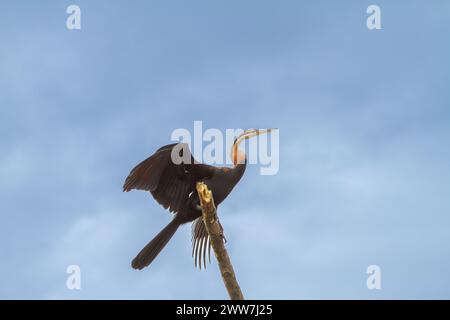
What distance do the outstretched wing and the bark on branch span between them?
1368 millimetres

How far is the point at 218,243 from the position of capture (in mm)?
7805

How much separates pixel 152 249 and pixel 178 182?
1.14 m

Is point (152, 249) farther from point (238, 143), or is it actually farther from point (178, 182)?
point (238, 143)

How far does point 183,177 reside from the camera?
938 centimetres

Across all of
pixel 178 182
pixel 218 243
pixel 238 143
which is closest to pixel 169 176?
pixel 178 182

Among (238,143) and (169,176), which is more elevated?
(238,143)

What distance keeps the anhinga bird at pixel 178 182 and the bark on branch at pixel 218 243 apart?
1.27 metres

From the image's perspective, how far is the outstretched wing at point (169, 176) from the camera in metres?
8.96

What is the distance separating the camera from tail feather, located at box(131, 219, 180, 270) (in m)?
8.75

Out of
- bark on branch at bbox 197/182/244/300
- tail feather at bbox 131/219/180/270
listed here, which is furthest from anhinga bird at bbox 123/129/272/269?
bark on branch at bbox 197/182/244/300
